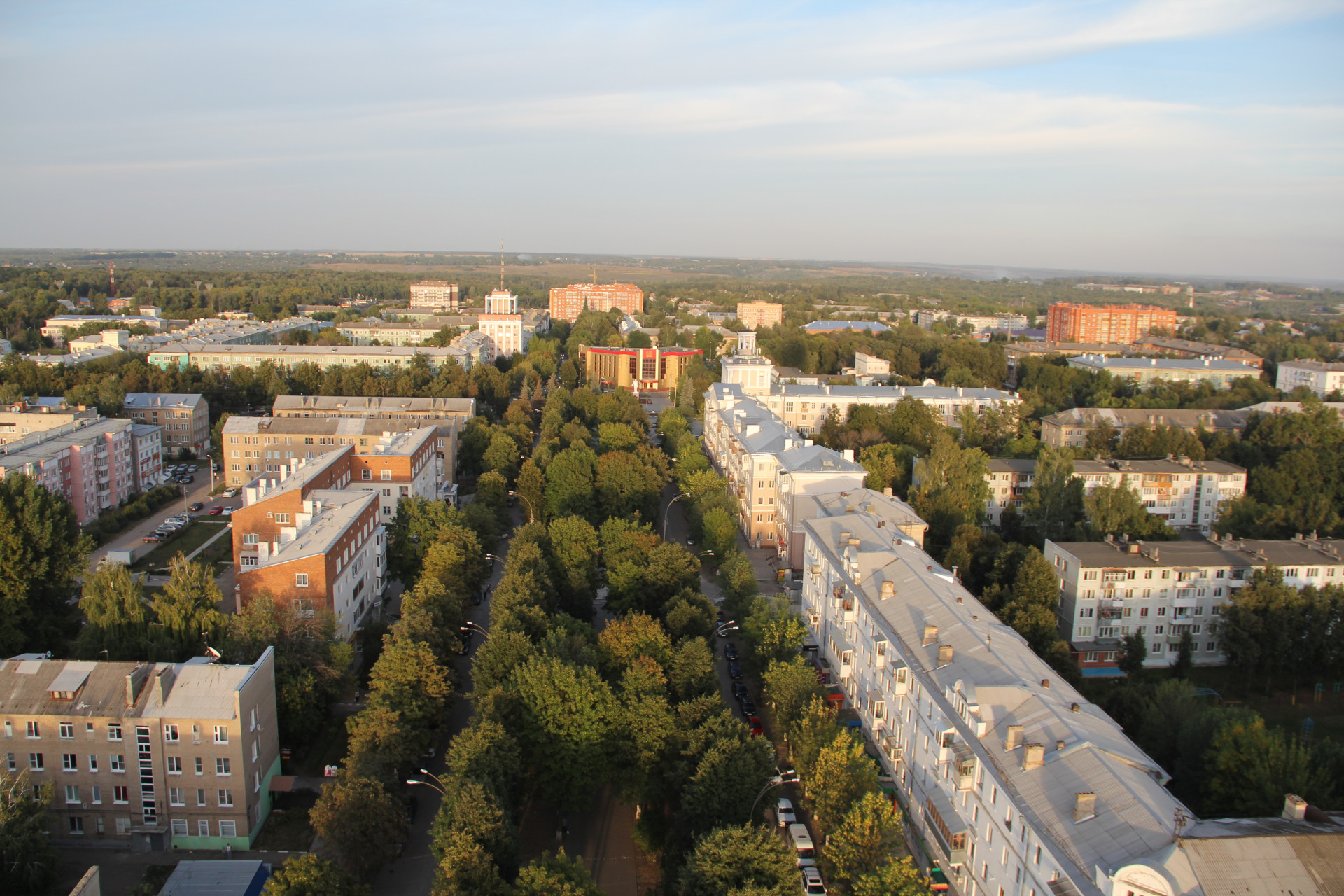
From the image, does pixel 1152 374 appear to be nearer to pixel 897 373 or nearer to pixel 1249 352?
pixel 897 373

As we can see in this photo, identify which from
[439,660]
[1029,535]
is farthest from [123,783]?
[1029,535]

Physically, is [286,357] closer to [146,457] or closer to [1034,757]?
[146,457]

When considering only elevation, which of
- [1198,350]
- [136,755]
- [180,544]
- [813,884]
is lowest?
[813,884]

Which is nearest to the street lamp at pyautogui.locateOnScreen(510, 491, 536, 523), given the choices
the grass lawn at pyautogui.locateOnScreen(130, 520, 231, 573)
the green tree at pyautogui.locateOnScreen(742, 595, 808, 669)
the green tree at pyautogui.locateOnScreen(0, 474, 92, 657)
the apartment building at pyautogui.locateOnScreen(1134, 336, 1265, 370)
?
the grass lawn at pyautogui.locateOnScreen(130, 520, 231, 573)

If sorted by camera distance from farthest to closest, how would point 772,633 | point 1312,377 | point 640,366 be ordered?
point 640,366 → point 1312,377 → point 772,633

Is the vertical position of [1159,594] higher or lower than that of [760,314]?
lower

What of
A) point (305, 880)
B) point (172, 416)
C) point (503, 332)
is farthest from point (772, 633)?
point (503, 332)
